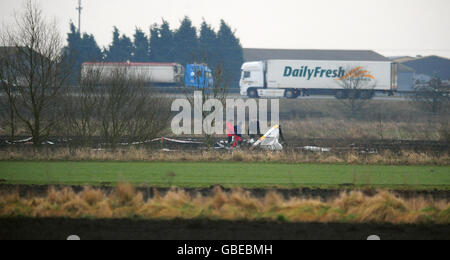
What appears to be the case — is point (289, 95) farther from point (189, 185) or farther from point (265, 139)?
point (189, 185)

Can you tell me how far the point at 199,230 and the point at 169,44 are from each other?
66777 millimetres

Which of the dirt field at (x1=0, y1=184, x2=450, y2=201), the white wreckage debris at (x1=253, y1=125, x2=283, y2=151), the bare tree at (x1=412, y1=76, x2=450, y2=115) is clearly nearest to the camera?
the dirt field at (x1=0, y1=184, x2=450, y2=201)

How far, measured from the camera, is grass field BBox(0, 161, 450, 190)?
55.7 feet

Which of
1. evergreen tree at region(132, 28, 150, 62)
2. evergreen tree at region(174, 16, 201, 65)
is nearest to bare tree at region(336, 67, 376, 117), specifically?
evergreen tree at region(174, 16, 201, 65)

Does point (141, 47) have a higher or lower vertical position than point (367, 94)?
higher

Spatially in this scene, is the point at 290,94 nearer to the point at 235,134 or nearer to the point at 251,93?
the point at 251,93

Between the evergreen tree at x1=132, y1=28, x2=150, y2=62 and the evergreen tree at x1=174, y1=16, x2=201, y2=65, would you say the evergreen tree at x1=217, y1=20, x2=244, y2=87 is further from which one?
the evergreen tree at x1=132, y1=28, x2=150, y2=62

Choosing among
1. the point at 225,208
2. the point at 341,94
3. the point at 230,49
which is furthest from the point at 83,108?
the point at 230,49

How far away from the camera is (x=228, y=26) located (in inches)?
3108

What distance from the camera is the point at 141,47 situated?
76812 millimetres

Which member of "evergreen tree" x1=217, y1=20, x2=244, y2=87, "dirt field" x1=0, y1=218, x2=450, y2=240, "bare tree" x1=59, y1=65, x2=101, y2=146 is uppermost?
"evergreen tree" x1=217, y1=20, x2=244, y2=87

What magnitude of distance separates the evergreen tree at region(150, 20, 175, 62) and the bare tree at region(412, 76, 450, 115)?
36740 mm

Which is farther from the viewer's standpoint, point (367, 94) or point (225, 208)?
point (367, 94)

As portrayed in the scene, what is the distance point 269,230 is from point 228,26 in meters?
69.7
